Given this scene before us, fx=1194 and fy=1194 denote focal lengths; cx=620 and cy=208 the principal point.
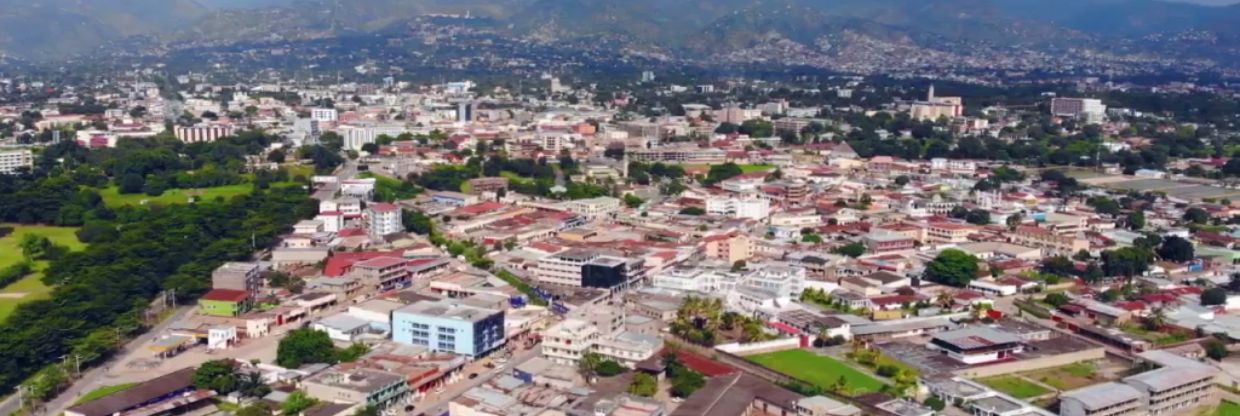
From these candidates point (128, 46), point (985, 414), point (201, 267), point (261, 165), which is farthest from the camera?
point (128, 46)

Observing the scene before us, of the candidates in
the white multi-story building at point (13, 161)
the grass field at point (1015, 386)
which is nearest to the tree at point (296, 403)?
the grass field at point (1015, 386)

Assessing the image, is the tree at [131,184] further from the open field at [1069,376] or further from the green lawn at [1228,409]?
the green lawn at [1228,409]

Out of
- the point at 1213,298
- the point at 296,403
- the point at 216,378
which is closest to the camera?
the point at 296,403

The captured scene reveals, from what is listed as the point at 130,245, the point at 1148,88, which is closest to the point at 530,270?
the point at 130,245

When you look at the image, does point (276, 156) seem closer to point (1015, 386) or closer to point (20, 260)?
point (20, 260)

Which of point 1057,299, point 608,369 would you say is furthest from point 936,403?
point 1057,299

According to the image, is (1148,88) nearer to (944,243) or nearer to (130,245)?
(944,243)
